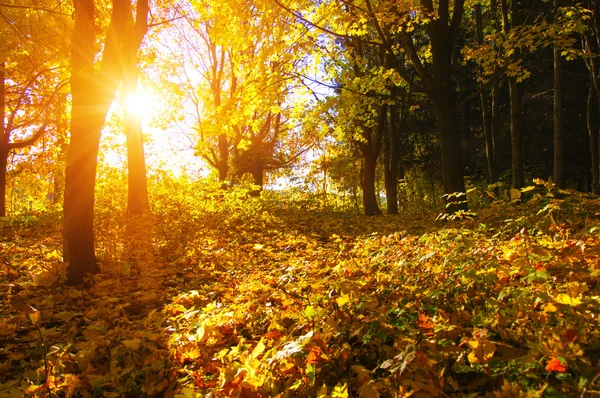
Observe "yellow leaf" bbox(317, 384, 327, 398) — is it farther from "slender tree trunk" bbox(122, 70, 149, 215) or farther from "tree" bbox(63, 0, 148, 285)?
"slender tree trunk" bbox(122, 70, 149, 215)

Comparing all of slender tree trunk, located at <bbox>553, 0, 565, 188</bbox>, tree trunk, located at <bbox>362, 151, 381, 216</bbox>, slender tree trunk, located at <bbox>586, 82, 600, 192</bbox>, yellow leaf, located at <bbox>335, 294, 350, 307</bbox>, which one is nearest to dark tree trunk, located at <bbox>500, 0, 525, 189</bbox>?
slender tree trunk, located at <bbox>553, 0, 565, 188</bbox>

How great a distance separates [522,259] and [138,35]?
11.3m

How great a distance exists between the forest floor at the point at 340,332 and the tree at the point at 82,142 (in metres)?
0.46

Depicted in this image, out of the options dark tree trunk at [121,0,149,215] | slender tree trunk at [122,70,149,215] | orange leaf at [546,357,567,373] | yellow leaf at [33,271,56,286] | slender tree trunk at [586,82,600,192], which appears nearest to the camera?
orange leaf at [546,357,567,373]

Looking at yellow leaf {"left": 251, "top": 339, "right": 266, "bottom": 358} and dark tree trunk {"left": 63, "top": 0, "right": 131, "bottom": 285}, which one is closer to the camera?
yellow leaf {"left": 251, "top": 339, "right": 266, "bottom": 358}

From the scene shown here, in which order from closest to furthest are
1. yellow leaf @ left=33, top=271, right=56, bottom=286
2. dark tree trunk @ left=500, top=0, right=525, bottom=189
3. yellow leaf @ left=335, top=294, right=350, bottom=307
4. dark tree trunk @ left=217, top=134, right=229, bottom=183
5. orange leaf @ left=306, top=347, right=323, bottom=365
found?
orange leaf @ left=306, top=347, right=323, bottom=365, yellow leaf @ left=335, top=294, right=350, bottom=307, yellow leaf @ left=33, top=271, right=56, bottom=286, dark tree trunk @ left=500, top=0, right=525, bottom=189, dark tree trunk @ left=217, top=134, right=229, bottom=183

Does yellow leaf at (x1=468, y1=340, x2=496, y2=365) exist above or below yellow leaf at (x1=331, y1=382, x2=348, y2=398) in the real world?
above

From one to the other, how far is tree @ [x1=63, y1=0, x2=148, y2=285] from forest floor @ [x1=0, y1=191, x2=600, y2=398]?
46 centimetres

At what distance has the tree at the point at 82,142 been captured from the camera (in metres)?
5.11

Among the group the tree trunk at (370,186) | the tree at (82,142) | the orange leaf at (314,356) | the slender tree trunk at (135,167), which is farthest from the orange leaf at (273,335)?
the tree trunk at (370,186)

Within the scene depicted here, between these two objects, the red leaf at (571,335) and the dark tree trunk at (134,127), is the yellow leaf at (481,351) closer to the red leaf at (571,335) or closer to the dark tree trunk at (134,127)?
the red leaf at (571,335)

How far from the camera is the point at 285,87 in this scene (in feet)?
33.8

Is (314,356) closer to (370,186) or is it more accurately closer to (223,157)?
(370,186)

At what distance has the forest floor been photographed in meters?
1.96
